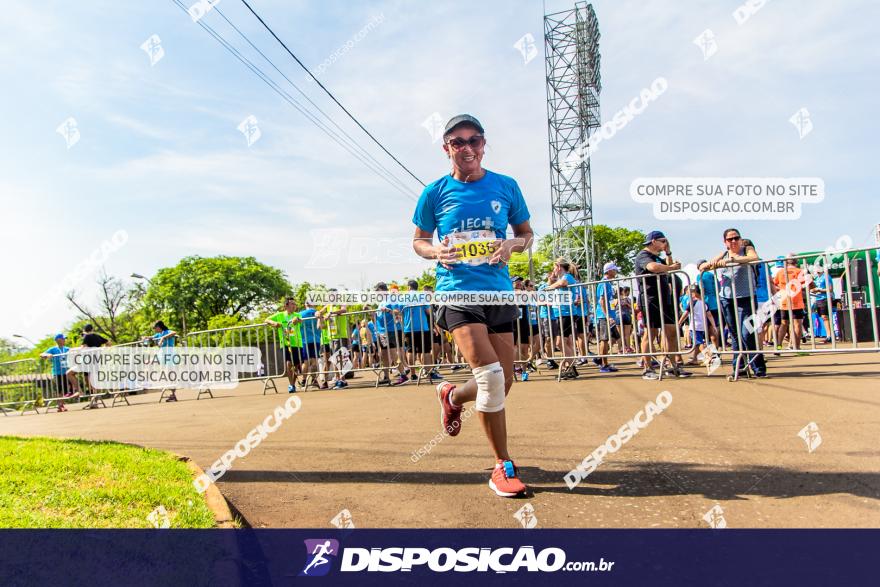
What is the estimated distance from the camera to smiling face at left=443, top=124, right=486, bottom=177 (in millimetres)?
3795

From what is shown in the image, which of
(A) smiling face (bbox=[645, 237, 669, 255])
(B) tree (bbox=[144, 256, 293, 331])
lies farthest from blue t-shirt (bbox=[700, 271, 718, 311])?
(B) tree (bbox=[144, 256, 293, 331])

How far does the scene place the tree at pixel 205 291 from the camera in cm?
6688

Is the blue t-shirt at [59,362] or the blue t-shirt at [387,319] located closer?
the blue t-shirt at [387,319]

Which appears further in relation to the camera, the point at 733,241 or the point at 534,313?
the point at 534,313

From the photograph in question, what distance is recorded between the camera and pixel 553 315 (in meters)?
11.2

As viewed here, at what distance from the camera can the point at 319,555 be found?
2.61m

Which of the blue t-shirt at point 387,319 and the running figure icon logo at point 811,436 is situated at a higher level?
the blue t-shirt at point 387,319

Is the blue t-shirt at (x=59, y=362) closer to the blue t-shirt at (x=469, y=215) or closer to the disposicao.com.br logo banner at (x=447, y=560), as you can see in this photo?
the blue t-shirt at (x=469, y=215)

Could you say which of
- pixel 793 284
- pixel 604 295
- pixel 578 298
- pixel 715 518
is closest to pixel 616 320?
pixel 578 298

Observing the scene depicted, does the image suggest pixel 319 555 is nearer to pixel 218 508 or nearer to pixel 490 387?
pixel 218 508

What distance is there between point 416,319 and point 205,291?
62.5 metres

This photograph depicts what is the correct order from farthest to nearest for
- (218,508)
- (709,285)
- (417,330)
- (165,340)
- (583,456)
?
(165,340)
(417,330)
(709,285)
(583,456)
(218,508)

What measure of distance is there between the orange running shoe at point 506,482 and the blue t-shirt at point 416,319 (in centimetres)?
795

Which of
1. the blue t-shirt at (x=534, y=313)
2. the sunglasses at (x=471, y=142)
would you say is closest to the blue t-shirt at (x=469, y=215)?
the sunglasses at (x=471, y=142)
